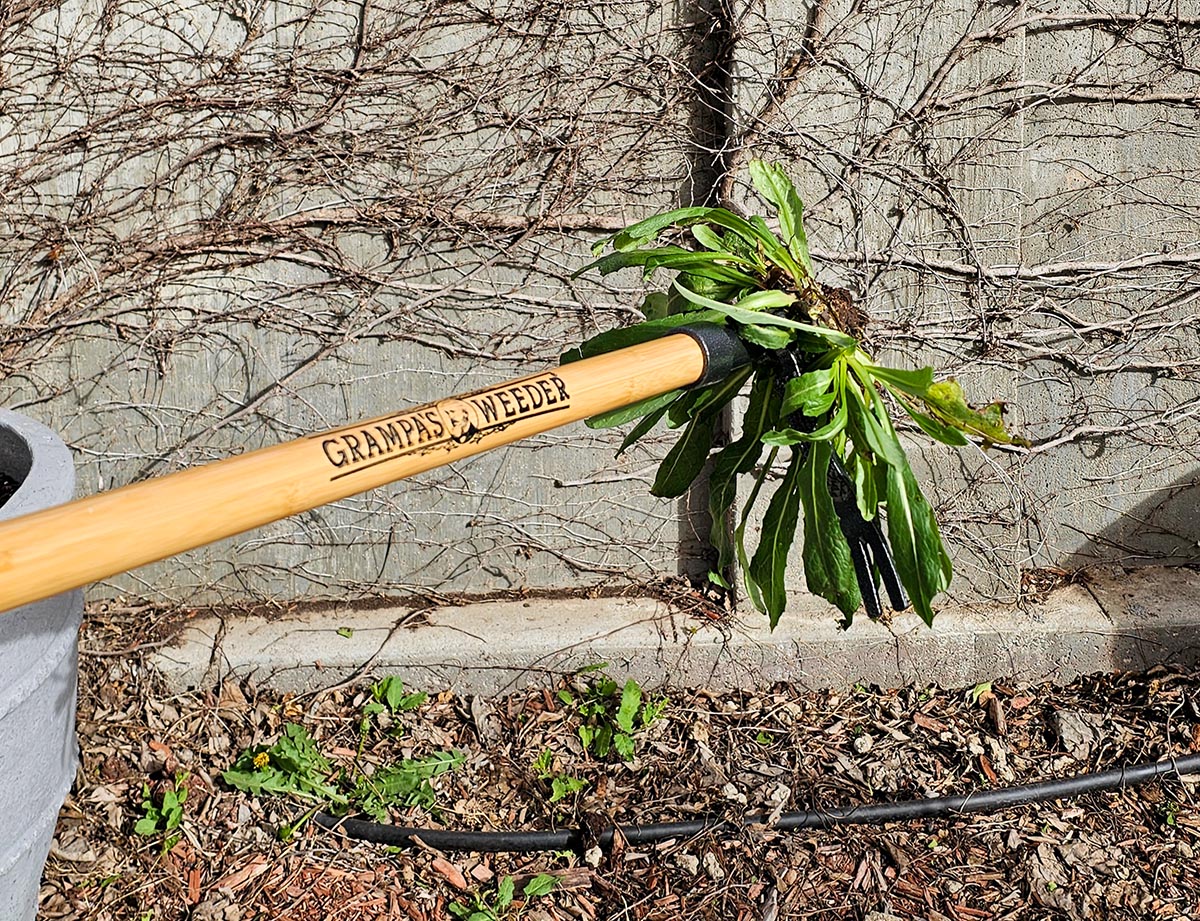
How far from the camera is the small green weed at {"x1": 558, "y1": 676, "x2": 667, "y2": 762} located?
9.12 feet

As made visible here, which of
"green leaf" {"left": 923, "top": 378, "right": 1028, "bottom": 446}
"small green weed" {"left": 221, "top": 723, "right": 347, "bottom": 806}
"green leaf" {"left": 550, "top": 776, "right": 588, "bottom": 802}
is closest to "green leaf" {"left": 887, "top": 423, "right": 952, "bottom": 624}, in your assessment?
"green leaf" {"left": 923, "top": 378, "right": 1028, "bottom": 446}

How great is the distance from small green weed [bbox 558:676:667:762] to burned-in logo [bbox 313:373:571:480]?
167cm

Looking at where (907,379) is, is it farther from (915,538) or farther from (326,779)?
(326,779)

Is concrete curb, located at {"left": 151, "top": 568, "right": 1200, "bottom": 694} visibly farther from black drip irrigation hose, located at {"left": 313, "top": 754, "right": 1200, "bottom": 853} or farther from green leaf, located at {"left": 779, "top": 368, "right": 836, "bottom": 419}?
green leaf, located at {"left": 779, "top": 368, "right": 836, "bottom": 419}

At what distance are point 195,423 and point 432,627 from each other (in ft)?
2.98

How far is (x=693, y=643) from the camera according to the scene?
305 cm

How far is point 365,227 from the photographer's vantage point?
2.91m

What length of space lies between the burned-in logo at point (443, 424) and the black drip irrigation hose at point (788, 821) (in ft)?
4.93

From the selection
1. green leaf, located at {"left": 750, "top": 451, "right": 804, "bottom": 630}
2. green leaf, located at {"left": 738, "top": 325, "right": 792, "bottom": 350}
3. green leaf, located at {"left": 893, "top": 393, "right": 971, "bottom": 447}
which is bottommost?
green leaf, located at {"left": 750, "top": 451, "right": 804, "bottom": 630}

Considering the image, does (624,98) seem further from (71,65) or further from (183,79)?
(71,65)

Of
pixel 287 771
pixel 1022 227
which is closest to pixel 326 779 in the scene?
pixel 287 771

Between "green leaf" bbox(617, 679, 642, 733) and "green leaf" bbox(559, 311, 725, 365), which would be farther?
"green leaf" bbox(617, 679, 642, 733)

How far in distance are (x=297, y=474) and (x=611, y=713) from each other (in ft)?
6.46

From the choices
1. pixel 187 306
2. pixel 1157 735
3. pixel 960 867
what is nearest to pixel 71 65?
pixel 187 306
